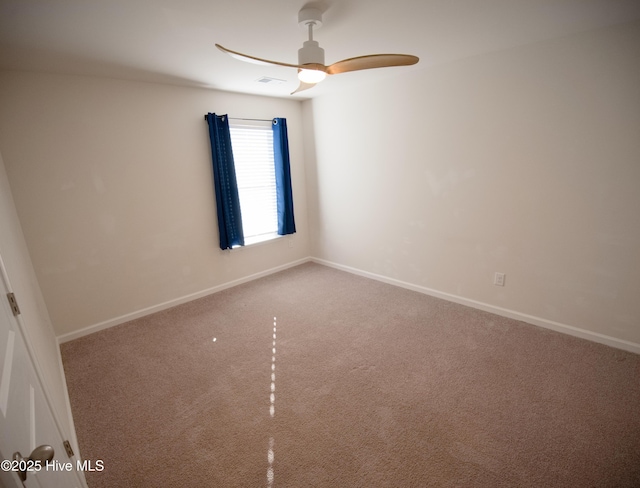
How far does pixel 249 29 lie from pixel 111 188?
6.63ft

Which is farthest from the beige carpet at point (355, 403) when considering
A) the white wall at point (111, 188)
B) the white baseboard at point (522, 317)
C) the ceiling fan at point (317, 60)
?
the ceiling fan at point (317, 60)

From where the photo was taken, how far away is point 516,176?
2.65 metres

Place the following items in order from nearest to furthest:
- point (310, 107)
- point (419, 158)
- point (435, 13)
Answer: point (435, 13)
point (419, 158)
point (310, 107)

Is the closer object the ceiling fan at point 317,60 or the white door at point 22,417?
the white door at point 22,417

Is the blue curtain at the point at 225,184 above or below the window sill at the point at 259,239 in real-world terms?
above

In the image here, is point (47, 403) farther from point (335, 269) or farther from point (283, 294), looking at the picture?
point (335, 269)

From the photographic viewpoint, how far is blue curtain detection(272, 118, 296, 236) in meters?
4.07

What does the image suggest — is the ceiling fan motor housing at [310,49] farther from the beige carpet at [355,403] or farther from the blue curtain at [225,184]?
the beige carpet at [355,403]

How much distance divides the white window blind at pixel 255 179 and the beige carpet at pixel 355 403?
1449mm

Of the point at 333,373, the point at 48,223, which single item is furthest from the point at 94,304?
the point at 333,373

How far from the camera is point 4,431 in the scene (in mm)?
647

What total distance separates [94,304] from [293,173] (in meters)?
2.81

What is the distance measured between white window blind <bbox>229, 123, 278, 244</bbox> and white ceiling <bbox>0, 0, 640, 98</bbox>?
47.1 inches

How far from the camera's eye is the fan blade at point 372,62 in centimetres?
180
